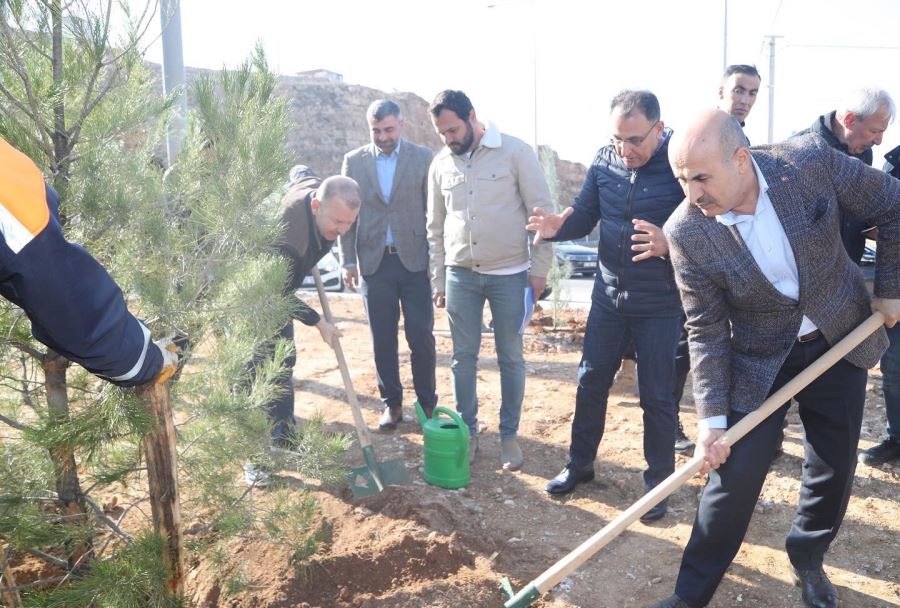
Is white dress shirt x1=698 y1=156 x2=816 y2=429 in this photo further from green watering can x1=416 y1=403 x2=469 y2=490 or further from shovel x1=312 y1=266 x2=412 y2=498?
shovel x1=312 y1=266 x2=412 y2=498

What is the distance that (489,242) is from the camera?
3506 mm

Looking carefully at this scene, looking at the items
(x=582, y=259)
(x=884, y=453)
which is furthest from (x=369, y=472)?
(x=582, y=259)

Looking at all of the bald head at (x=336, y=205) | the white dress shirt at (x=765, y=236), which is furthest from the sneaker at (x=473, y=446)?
the white dress shirt at (x=765, y=236)

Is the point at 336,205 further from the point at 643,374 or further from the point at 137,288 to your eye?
the point at 643,374

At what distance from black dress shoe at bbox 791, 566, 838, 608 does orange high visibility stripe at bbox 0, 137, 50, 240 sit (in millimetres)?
2599

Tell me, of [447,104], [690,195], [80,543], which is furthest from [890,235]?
[80,543]

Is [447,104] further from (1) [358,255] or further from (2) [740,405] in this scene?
(2) [740,405]

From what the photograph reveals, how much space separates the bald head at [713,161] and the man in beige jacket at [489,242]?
1463mm

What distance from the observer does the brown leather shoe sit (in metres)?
4.24

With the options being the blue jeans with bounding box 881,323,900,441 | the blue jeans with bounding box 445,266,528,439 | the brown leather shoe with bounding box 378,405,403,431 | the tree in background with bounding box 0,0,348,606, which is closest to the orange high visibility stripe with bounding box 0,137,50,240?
the tree in background with bounding box 0,0,348,606

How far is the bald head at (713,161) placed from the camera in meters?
1.95

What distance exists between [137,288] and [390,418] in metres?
2.42

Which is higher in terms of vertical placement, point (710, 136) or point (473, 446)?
point (710, 136)

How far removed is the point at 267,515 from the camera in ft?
7.80
